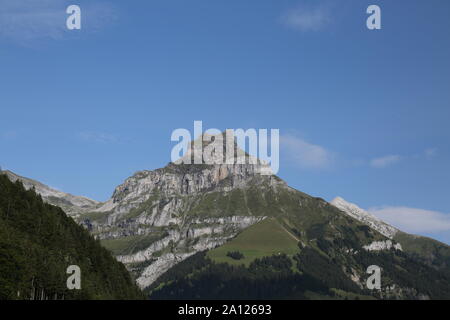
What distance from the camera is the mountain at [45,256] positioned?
115375mm

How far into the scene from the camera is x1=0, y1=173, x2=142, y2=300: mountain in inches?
4542

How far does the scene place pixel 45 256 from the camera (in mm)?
136625
